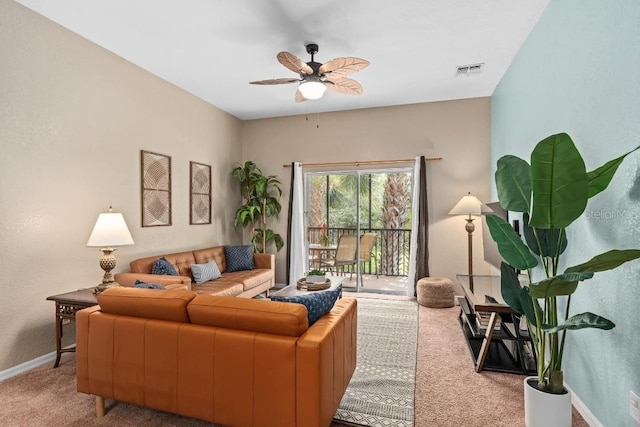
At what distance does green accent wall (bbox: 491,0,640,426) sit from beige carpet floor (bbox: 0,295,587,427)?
42cm

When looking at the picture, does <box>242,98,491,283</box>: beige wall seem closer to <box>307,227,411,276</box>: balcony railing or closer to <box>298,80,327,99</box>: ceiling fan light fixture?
<box>307,227,411,276</box>: balcony railing

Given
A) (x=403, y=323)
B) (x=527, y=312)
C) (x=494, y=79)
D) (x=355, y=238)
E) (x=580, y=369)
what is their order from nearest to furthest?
(x=527, y=312) → (x=580, y=369) → (x=403, y=323) → (x=494, y=79) → (x=355, y=238)

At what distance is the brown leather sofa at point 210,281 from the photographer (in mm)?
3235

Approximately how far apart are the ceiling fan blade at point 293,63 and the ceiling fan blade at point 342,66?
0.13 meters

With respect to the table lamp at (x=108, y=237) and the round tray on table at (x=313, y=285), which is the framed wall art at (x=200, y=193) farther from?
the round tray on table at (x=313, y=285)

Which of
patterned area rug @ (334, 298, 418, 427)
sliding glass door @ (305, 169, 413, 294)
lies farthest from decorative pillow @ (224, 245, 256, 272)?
patterned area rug @ (334, 298, 418, 427)

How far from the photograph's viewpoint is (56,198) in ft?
9.68

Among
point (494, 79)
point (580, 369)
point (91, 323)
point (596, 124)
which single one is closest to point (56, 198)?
point (91, 323)

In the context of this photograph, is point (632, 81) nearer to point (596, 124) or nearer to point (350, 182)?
point (596, 124)

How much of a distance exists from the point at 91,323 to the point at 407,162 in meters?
4.41

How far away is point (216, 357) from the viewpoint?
1753 mm

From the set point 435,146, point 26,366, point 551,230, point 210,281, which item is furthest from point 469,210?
point 26,366

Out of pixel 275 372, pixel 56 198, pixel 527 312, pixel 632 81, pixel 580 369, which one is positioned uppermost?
pixel 632 81

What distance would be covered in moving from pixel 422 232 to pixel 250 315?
3.74 meters
